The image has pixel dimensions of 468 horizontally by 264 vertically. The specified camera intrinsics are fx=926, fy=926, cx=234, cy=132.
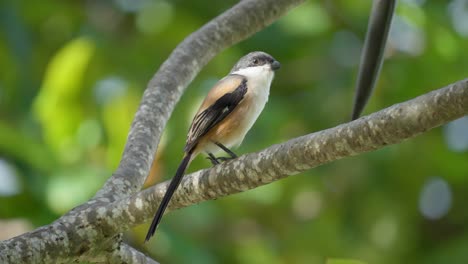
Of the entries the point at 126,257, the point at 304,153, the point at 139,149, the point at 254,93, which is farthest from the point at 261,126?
the point at 304,153

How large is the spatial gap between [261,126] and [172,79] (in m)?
1.46

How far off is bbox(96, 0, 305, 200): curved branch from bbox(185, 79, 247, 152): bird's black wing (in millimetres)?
117

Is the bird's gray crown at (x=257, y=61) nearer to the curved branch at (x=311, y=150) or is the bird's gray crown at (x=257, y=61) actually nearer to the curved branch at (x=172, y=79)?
the curved branch at (x=172, y=79)

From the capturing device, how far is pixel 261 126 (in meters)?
5.02

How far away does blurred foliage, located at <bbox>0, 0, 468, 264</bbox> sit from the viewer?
4754mm

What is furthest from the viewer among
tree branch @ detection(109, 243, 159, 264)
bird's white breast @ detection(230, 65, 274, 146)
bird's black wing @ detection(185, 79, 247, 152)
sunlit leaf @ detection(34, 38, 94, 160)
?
sunlit leaf @ detection(34, 38, 94, 160)

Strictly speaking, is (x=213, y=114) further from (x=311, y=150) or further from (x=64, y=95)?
(x=64, y=95)

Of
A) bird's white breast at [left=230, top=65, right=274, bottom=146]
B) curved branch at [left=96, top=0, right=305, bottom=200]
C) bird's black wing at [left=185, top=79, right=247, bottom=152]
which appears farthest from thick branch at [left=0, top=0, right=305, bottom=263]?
bird's white breast at [left=230, top=65, right=274, bottom=146]

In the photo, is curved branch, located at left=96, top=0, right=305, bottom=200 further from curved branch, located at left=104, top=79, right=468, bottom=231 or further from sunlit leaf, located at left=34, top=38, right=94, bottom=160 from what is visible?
sunlit leaf, located at left=34, top=38, right=94, bottom=160

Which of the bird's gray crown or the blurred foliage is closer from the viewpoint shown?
the bird's gray crown

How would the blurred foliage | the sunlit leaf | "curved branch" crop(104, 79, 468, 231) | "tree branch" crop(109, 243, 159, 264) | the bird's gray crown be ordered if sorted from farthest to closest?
the sunlit leaf, the blurred foliage, the bird's gray crown, "tree branch" crop(109, 243, 159, 264), "curved branch" crop(104, 79, 468, 231)

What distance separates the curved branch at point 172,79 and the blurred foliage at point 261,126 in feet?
2.79

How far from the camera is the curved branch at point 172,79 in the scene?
120 inches

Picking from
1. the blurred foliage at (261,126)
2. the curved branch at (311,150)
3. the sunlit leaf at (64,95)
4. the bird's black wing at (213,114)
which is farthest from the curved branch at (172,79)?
the sunlit leaf at (64,95)
